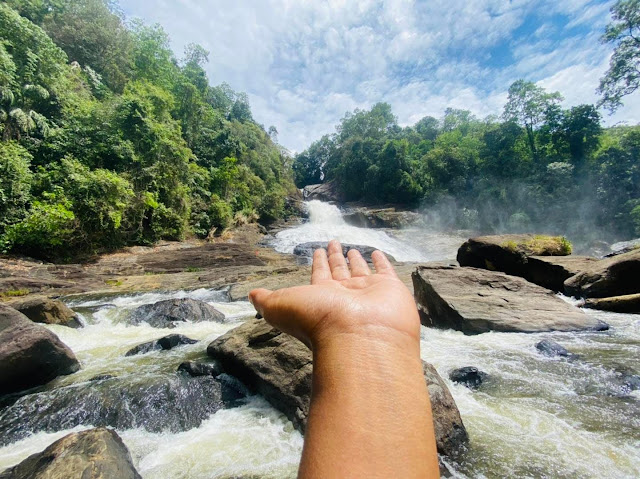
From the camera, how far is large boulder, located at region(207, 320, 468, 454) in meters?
2.44

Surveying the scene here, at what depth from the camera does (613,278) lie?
265 inches

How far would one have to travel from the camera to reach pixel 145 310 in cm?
629

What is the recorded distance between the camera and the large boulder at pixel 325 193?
44.5 meters

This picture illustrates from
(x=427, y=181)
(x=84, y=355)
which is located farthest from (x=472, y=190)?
(x=84, y=355)

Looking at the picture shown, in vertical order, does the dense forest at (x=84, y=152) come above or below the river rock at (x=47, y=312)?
above

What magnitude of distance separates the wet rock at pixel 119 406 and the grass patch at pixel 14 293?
6134 mm

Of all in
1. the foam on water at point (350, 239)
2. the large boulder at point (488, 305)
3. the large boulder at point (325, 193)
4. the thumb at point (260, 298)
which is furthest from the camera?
the large boulder at point (325, 193)

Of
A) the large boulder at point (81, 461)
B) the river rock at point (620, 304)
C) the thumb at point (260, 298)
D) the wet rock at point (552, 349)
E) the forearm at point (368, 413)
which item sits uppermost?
the thumb at point (260, 298)

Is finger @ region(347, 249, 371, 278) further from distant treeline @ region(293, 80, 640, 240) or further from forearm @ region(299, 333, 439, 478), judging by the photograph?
distant treeline @ region(293, 80, 640, 240)

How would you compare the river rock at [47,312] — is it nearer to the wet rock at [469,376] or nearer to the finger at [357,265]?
the finger at [357,265]

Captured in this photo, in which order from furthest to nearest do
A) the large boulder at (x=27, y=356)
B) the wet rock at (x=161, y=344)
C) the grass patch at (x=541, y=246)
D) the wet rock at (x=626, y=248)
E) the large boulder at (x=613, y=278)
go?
1. the grass patch at (x=541, y=246)
2. the wet rock at (x=626, y=248)
3. the large boulder at (x=613, y=278)
4. the wet rock at (x=161, y=344)
5. the large boulder at (x=27, y=356)

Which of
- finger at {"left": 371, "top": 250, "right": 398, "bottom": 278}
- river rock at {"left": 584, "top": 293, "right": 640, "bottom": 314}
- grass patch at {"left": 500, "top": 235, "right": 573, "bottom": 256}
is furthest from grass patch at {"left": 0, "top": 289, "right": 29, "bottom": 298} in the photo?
river rock at {"left": 584, "top": 293, "right": 640, "bottom": 314}

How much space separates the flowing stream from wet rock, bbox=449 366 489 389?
0.08m

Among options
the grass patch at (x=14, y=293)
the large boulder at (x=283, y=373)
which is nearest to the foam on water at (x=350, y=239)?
the grass patch at (x=14, y=293)
